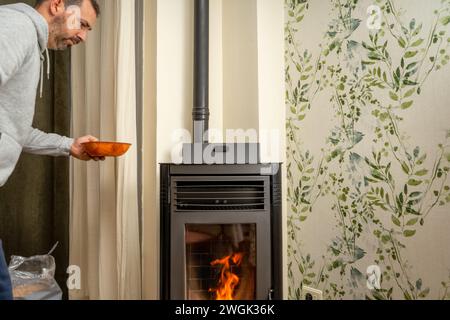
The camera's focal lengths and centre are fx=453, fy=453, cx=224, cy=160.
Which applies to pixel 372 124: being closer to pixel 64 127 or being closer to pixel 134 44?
pixel 134 44

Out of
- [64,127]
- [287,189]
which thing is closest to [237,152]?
[287,189]

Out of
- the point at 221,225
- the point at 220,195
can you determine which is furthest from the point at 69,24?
the point at 221,225

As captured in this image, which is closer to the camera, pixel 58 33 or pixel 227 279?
pixel 58 33

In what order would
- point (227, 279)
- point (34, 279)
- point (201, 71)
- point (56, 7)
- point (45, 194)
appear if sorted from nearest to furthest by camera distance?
point (56, 7) → point (227, 279) → point (34, 279) → point (201, 71) → point (45, 194)

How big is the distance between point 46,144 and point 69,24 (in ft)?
1.78

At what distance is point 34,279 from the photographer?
2.27m

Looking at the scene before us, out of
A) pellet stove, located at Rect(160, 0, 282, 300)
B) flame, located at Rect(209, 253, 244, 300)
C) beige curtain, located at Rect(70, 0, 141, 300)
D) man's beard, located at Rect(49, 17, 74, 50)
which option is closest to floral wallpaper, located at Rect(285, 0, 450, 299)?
pellet stove, located at Rect(160, 0, 282, 300)

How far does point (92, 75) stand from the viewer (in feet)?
8.41

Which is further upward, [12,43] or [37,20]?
[37,20]

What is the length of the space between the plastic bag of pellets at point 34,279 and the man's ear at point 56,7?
1.25 metres

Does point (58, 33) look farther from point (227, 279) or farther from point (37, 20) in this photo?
point (227, 279)

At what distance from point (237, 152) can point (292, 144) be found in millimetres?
554

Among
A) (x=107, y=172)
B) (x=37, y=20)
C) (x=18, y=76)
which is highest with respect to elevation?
(x=37, y=20)

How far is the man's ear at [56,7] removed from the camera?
1789mm
